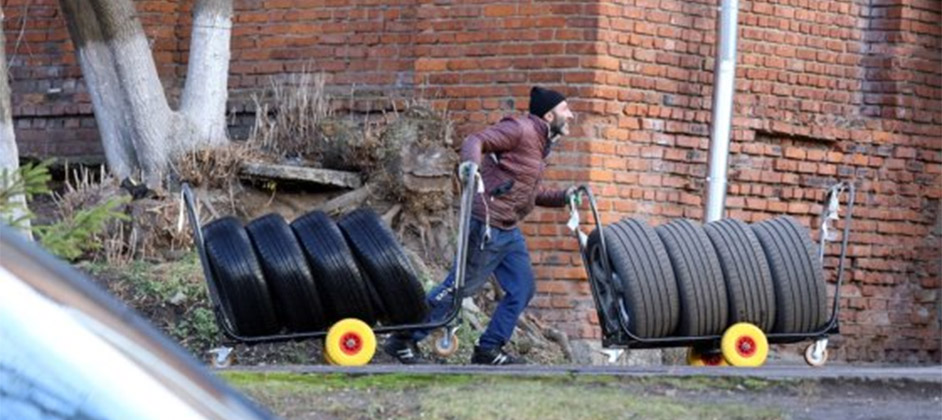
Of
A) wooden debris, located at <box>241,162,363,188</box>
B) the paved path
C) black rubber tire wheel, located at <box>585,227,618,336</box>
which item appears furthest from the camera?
wooden debris, located at <box>241,162,363,188</box>

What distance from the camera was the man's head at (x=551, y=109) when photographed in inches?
413

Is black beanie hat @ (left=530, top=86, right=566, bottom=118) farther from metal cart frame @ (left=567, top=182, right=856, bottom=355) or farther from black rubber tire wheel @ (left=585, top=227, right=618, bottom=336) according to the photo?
black rubber tire wheel @ (left=585, top=227, right=618, bottom=336)

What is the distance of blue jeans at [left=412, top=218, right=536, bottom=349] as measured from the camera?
10.4 metres

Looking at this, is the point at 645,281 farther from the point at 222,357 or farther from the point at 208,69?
the point at 208,69

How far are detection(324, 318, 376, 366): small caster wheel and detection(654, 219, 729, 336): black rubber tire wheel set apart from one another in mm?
1644

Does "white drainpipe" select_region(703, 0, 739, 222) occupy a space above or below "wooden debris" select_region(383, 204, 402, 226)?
above

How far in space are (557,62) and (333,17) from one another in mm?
1778

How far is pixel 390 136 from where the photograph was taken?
12.2 metres

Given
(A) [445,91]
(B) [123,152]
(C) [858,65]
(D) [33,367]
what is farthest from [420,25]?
(D) [33,367]

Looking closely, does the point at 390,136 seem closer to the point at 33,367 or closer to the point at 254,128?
the point at 254,128

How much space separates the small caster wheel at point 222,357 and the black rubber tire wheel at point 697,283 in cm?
239

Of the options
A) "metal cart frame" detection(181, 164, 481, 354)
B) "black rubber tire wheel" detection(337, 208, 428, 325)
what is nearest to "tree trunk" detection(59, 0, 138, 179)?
"metal cart frame" detection(181, 164, 481, 354)

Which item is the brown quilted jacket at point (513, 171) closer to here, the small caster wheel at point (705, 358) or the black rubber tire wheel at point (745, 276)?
the black rubber tire wheel at point (745, 276)

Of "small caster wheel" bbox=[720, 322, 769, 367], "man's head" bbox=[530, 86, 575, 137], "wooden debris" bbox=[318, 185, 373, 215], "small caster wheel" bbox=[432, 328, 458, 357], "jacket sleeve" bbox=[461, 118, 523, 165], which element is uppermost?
A: "man's head" bbox=[530, 86, 575, 137]
